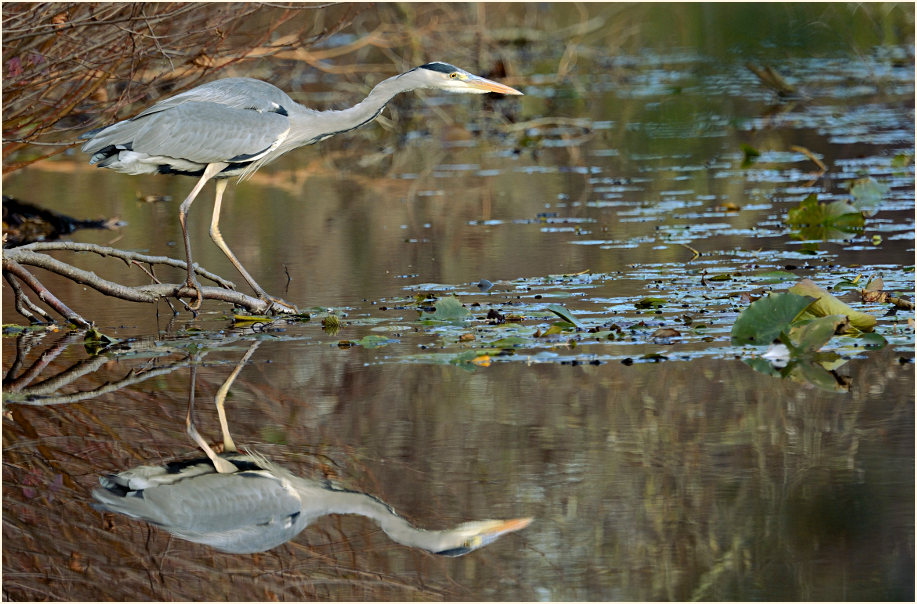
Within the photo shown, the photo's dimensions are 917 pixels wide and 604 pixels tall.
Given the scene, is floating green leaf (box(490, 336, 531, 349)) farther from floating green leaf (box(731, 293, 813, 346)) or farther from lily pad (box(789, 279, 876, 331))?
lily pad (box(789, 279, 876, 331))

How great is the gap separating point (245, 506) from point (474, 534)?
877mm

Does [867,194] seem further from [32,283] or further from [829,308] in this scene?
[32,283]

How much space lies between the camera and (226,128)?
7316 millimetres

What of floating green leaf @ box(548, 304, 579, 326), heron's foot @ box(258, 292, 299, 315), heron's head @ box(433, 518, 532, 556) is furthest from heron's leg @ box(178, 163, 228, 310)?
heron's head @ box(433, 518, 532, 556)

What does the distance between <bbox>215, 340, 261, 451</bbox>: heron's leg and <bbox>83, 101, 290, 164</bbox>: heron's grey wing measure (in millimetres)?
1170

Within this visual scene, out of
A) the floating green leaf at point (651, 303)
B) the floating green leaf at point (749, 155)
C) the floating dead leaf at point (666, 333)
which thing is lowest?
the floating green leaf at point (749, 155)

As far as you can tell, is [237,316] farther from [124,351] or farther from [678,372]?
[678,372]

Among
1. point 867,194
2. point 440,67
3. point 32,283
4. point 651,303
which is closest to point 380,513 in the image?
point 651,303

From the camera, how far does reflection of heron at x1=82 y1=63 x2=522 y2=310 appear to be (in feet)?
23.7

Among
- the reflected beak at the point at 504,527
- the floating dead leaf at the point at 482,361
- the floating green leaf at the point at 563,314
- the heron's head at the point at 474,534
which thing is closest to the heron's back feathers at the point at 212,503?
the heron's head at the point at 474,534

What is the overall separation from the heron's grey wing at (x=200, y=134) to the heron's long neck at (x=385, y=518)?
10.6 feet

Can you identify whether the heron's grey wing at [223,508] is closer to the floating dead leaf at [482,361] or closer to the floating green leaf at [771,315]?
the floating dead leaf at [482,361]

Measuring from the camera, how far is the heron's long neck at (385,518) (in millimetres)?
4191

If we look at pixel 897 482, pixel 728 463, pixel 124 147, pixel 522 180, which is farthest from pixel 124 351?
pixel 522 180
